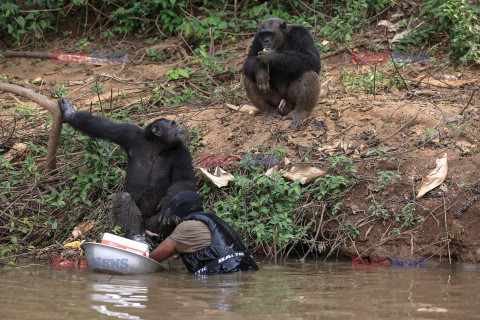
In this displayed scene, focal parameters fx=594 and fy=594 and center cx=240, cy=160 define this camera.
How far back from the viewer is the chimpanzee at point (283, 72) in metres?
7.88

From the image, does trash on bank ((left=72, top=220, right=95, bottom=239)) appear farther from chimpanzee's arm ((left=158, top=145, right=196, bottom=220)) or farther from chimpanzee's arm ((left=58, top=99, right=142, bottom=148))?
chimpanzee's arm ((left=58, top=99, right=142, bottom=148))

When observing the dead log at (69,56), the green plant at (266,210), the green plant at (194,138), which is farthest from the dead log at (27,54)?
the green plant at (266,210)

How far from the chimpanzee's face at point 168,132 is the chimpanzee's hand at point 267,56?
6.69 feet

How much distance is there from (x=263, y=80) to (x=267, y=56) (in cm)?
32

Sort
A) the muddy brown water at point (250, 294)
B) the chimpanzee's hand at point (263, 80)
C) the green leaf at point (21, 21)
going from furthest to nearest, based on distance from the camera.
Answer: the green leaf at point (21, 21), the chimpanzee's hand at point (263, 80), the muddy brown water at point (250, 294)

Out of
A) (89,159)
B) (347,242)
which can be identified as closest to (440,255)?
(347,242)

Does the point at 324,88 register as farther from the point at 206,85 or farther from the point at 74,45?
the point at 74,45

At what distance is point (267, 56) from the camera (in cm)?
788

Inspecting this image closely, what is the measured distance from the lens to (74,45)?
40.0 feet

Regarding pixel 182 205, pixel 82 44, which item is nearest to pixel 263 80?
pixel 182 205

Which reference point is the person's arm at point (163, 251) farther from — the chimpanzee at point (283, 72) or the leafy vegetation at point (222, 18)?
the leafy vegetation at point (222, 18)

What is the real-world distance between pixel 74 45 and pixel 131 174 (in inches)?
260

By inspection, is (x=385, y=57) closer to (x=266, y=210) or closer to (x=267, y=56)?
(x=267, y=56)

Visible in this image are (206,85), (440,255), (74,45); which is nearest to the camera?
(440,255)
